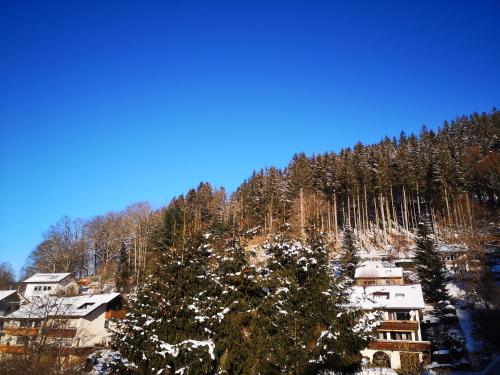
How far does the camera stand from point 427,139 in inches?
3632

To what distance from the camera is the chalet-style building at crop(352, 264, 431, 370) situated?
32594 mm

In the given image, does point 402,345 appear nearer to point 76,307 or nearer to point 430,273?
point 430,273

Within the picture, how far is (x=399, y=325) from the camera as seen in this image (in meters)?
34.6

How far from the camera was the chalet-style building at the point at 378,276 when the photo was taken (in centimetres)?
4684

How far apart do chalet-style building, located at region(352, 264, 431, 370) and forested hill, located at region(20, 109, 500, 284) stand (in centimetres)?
2349

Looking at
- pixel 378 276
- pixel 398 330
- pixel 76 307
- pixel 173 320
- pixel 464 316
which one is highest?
pixel 378 276

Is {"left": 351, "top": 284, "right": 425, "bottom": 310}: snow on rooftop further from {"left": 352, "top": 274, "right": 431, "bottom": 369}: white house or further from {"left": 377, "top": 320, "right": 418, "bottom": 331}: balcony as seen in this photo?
{"left": 377, "top": 320, "right": 418, "bottom": 331}: balcony

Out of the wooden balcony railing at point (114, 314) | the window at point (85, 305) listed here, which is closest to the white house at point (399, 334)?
the wooden balcony railing at point (114, 314)

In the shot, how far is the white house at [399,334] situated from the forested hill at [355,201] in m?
24.8

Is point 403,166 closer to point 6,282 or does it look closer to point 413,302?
point 413,302

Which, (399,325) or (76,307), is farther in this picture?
(76,307)

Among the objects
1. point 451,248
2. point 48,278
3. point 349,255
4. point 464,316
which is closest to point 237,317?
point 464,316

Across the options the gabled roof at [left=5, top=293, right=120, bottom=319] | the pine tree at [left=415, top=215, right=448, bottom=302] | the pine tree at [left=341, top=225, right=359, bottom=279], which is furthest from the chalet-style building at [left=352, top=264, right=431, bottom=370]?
the gabled roof at [left=5, top=293, right=120, bottom=319]

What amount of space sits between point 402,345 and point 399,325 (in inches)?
81.3
